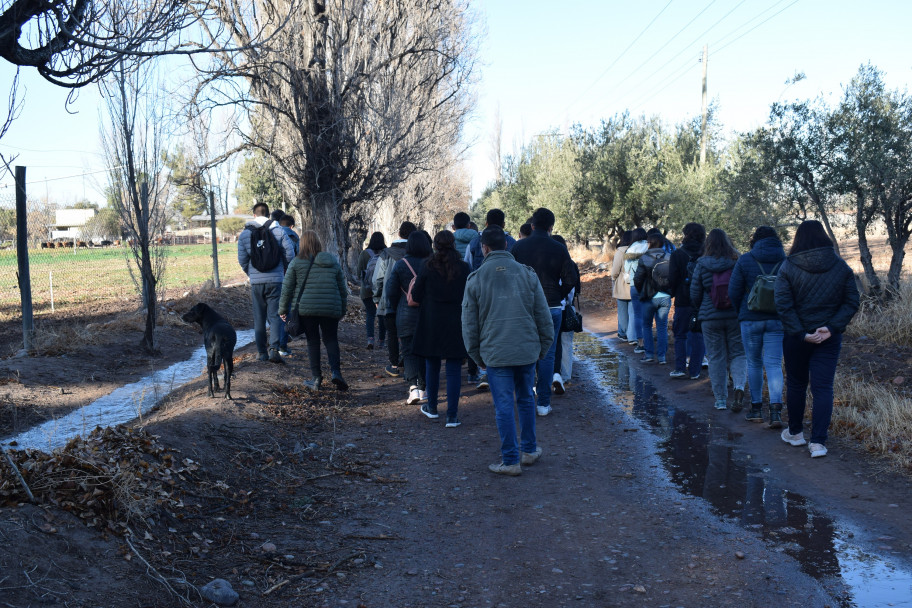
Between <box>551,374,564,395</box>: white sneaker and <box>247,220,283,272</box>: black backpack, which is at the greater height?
<box>247,220,283,272</box>: black backpack

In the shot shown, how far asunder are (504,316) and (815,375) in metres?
2.80

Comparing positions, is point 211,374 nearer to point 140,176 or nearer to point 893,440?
point 140,176

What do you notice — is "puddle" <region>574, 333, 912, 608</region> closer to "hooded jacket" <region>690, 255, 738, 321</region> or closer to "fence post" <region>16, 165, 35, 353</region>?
"hooded jacket" <region>690, 255, 738, 321</region>

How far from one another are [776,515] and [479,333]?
8.85 ft

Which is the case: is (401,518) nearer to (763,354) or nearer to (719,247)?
(763,354)

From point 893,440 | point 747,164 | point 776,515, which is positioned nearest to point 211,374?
point 776,515

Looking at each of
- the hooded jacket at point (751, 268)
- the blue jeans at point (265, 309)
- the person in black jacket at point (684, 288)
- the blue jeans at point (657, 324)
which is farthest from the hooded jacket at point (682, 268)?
the blue jeans at point (265, 309)

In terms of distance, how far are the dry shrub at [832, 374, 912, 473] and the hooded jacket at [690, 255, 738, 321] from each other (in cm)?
148

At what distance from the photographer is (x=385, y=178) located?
19281mm

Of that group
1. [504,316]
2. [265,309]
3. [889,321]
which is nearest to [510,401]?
[504,316]

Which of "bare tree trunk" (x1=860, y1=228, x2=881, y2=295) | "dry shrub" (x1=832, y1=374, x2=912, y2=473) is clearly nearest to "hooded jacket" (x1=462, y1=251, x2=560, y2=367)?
"dry shrub" (x1=832, y1=374, x2=912, y2=473)

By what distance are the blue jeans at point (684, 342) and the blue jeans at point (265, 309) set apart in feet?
18.5

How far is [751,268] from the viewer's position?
755cm

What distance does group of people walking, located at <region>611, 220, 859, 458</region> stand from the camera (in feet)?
20.5
